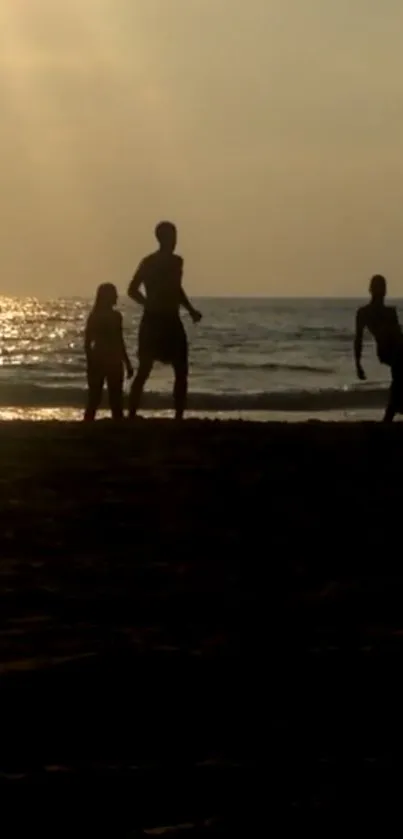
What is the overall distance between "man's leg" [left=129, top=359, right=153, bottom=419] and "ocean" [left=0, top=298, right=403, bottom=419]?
1032 centimetres

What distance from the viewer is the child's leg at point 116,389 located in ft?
40.3

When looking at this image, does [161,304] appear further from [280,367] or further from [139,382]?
[280,367]

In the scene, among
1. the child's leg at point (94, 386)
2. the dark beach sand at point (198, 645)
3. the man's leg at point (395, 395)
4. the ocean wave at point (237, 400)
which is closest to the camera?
the dark beach sand at point (198, 645)

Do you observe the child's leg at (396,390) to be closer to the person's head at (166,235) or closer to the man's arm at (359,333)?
the man's arm at (359,333)

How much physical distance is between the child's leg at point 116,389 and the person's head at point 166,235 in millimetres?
1629

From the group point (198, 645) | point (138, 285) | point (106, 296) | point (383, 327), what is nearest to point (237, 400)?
point (106, 296)

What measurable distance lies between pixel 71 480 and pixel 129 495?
58 cm

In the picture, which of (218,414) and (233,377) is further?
(233,377)

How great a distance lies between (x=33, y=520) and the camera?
636cm

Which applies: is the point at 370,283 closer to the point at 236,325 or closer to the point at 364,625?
the point at 364,625

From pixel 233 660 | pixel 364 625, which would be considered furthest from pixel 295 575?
pixel 233 660

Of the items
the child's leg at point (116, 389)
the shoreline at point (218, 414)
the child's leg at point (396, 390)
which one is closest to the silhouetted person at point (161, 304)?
the child's leg at point (116, 389)

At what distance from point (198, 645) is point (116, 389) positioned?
26.9 feet

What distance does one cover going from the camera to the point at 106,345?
39.7ft
